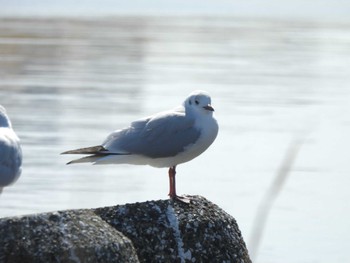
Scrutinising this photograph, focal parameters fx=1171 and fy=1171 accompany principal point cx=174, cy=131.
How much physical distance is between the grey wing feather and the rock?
3.60ft

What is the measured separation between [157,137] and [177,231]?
63.5 inches

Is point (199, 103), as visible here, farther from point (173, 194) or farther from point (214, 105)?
point (214, 105)

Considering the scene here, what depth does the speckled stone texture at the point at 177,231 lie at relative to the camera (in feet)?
15.9

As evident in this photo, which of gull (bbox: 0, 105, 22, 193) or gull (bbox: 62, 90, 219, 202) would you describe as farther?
gull (bbox: 62, 90, 219, 202)

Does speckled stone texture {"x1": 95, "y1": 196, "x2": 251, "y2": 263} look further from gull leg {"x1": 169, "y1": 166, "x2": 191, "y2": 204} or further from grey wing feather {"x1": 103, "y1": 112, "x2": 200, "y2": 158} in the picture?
grey wing feather {"x1": 103, "y1": 112, "x2": 200, "y2": 158}

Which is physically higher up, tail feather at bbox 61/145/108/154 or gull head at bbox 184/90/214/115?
gull head at bbox 184/90/214/115

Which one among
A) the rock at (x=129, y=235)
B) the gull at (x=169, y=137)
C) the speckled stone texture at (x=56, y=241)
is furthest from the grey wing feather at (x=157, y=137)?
the speckled stone texture at (x=56, y=241)

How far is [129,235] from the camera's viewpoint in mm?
4844

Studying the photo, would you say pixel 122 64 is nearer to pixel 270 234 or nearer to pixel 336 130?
pixel 336 130

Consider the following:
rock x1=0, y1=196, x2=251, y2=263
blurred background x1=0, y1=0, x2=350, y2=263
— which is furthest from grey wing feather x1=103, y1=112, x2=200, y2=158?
rock x1=0, y1=196, x2=251, y2=263

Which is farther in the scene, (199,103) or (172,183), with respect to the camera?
(199,103)

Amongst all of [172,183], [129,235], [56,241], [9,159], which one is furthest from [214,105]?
[56,241]

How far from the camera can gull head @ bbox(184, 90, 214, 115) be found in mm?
6516

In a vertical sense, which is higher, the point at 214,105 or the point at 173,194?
the point at 173,194
